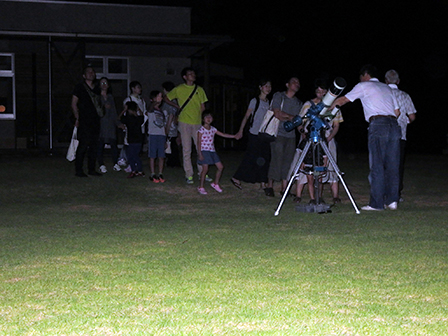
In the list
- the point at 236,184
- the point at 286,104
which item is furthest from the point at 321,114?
the point at 236,184

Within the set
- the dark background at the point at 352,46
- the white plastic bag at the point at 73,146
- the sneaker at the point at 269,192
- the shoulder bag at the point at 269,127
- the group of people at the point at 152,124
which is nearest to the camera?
the shoulder bag at the point at 269,127

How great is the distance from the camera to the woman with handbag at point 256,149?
A: 446 inches

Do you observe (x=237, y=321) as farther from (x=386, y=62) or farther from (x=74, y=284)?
(x=386, y=62)

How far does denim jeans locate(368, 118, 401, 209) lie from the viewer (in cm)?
914

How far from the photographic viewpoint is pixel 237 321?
4.16 m

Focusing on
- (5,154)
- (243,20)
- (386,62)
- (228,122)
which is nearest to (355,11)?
(386,62)

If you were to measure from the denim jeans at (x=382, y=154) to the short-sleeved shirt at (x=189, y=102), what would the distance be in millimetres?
3707

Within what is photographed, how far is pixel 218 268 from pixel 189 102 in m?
6.69

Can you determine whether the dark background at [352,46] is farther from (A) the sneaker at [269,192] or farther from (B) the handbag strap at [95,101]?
(A) the sneaker at [269,192]

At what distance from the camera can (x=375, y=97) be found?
903 centimetres

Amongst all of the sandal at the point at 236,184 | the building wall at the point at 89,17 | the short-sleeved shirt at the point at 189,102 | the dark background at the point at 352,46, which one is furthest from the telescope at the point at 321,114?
the dark background at the point at 352,46

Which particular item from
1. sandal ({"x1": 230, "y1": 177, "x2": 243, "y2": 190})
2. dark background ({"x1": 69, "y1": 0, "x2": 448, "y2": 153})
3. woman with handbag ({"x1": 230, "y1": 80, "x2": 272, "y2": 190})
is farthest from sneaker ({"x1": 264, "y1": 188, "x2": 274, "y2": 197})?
dark background ({"x1": 69, "y1": 0, "x2": 448, "y2": 153})

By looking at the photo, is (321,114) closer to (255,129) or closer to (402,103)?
(402,103)

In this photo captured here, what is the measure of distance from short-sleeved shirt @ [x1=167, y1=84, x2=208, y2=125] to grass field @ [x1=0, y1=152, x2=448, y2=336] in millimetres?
1838
